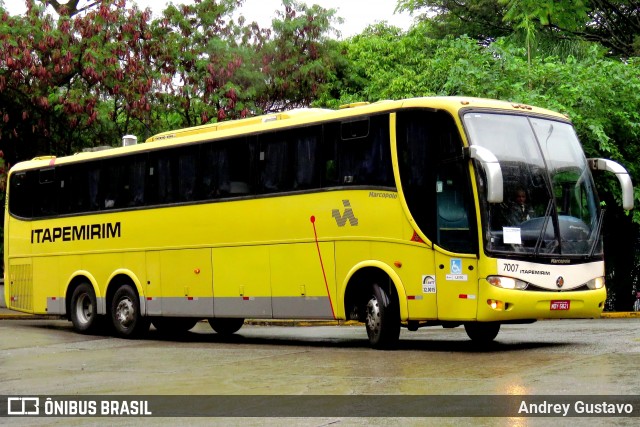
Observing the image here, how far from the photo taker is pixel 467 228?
15305mm

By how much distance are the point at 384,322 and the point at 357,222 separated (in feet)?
4.78

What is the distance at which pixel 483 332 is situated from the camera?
1727 cm

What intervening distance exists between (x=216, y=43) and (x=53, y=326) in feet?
30.1

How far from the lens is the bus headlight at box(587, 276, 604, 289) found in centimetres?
1594

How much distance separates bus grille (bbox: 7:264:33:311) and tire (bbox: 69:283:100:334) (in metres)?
1.37

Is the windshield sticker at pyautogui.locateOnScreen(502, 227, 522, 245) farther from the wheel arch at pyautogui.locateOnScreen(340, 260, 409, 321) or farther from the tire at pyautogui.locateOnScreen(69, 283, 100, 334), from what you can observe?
the tire at pyautogui.locateOnScreen(69, 283, 100, 334)

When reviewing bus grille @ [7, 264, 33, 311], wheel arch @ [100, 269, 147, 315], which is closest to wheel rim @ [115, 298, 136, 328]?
wheel arch @ [100, 269, 147, 315]

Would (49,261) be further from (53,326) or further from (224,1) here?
(224,1)

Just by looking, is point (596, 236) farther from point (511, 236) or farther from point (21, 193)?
point (21, 193)

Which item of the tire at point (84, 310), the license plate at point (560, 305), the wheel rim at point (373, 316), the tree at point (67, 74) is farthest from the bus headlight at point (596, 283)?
the tree at point (67, 74)

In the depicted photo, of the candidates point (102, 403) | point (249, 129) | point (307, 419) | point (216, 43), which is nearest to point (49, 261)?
point (249, 129)

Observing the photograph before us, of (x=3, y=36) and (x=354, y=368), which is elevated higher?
(x=3, y=36)

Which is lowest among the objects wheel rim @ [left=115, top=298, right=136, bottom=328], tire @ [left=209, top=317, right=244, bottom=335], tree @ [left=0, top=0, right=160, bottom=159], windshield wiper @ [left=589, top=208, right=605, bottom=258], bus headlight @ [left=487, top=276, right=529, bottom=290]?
tire @ [left=209, top=317, right=244, bottom=335]

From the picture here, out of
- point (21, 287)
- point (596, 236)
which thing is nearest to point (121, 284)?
point (21, 287)
